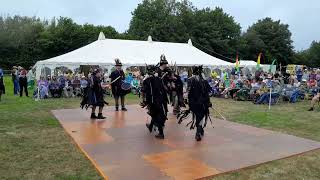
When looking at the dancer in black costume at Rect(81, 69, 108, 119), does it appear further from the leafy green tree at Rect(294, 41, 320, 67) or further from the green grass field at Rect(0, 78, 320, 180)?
the leafy green tree at Rect(294, 41, 320, 67)

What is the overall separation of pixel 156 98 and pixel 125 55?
15536 mm

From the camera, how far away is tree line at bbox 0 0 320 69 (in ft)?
155

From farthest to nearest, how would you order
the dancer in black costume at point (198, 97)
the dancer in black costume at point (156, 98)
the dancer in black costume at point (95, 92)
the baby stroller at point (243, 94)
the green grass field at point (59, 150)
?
the baby stroller at point (243, 94) < the dancer in black costume at point (95, 92) < the dancer in black costume at point (156, 98) < the dancer in black costume at point (198, 97) < the green grass field at point (59, 150)

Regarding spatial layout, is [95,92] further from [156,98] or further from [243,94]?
[243,94]

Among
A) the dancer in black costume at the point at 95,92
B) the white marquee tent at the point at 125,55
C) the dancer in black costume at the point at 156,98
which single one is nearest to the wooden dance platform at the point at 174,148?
the dancer in black costume at the point at 156,98

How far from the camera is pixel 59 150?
6.82 meters

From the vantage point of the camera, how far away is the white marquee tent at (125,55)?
20.8 meters

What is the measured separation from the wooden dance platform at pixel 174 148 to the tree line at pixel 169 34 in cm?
3914

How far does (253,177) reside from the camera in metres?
5.47

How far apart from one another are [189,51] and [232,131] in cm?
1816

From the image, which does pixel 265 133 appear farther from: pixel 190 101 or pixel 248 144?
pixel 190 101

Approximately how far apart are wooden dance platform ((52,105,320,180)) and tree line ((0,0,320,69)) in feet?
128

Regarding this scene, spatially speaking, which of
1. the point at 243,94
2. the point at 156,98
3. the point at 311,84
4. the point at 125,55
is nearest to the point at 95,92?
the point at 156,98

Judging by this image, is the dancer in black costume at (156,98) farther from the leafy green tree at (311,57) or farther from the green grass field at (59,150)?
the leafy green tree at (311,57)
